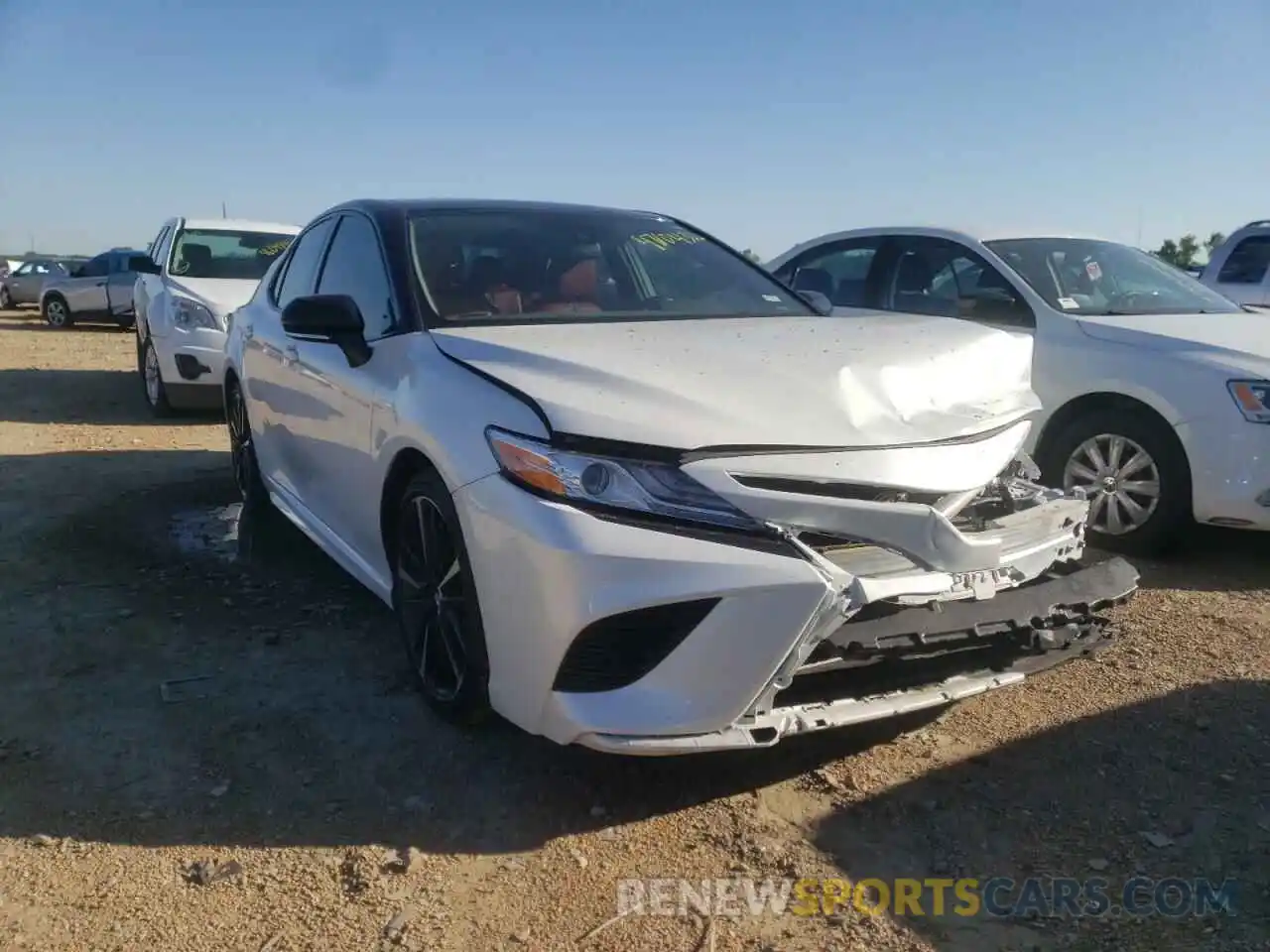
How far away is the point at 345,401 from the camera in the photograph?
3.80 m

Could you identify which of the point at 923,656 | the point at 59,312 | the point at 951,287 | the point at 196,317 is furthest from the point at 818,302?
the point at 59,312

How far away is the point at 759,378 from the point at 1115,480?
2.94m

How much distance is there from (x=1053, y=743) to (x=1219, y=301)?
12.8ft

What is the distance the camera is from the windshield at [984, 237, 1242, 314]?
5.75 m

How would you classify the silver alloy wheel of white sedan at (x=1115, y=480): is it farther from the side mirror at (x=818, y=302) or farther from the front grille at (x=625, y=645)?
the front grille at (x=625, y=645)

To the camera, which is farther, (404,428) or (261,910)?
(404,428)

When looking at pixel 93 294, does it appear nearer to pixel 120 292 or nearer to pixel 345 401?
pixel 120 292

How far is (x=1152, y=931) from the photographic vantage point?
2379mm

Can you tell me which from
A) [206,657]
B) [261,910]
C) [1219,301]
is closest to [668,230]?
[206,657]

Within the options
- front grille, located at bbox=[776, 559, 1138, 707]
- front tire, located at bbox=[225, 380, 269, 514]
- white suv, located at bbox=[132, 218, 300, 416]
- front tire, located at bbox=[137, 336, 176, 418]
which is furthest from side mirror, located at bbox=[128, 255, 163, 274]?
front grille, located at bbox=[776, 559, 1138, 707]

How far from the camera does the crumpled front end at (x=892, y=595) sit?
8.43ft

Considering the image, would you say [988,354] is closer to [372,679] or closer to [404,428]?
[404,428]

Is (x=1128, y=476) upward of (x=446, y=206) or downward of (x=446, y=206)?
downward

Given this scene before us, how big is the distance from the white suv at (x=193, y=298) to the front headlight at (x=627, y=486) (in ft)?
18.6
